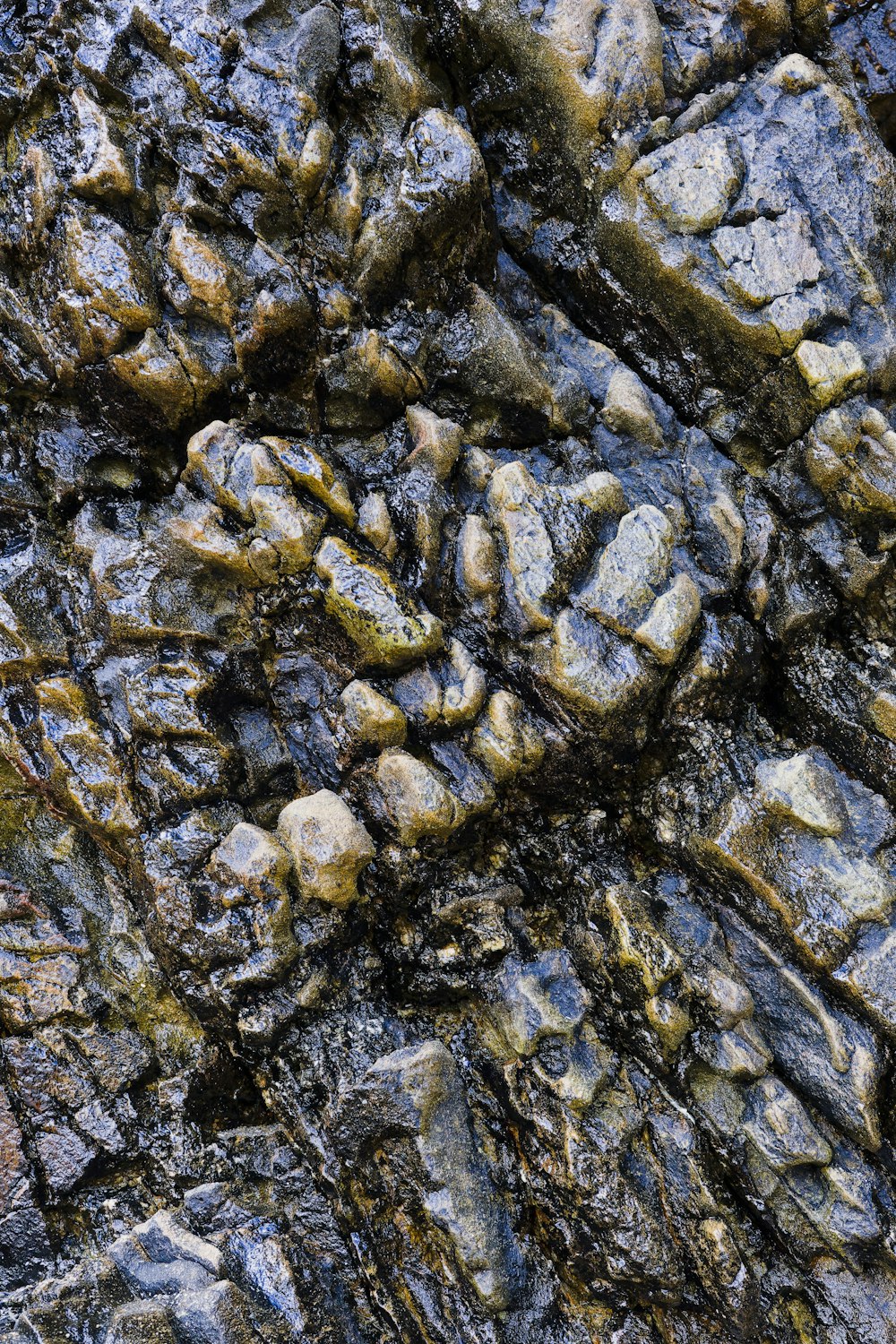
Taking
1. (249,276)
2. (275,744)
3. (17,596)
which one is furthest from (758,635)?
(17,596)

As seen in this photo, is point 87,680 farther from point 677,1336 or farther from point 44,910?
point 677,1336

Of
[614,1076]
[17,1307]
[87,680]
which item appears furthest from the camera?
[87,680]

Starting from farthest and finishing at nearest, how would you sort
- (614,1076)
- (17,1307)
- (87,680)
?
(87,680) → (614,1076) → (17,1307)

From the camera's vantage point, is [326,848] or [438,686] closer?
[326,848]

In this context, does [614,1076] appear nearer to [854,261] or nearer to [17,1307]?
[17,1307]

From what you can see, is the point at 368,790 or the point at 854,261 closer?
the point at 368,790

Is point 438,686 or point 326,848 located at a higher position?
point 438,686

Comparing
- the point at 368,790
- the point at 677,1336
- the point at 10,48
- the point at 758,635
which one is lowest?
the point at 677,1336

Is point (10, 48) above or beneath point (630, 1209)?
above
